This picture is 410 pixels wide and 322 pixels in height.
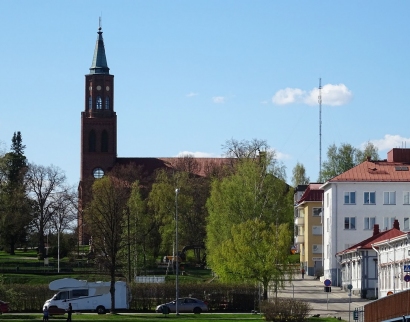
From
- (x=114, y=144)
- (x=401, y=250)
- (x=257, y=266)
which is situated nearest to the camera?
(x=401, y=250)

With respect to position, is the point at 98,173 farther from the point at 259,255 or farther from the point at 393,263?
the point at 393,263

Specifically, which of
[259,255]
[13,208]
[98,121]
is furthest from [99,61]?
[259,255]

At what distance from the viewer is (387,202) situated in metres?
97.4

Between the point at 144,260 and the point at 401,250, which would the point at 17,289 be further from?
the point at 144,260

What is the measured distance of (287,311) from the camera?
6225 cm

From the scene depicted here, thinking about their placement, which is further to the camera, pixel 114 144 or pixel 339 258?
pixel 114 144

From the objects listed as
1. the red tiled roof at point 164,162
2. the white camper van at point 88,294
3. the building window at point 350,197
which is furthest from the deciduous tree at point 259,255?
the red tiled roof at point 164,162

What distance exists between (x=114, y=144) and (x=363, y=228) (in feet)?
251

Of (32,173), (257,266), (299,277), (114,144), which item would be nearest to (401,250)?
(257,266)

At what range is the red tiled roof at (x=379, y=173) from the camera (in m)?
97.3

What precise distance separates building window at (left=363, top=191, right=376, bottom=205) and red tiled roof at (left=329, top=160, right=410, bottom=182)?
4.08 ft

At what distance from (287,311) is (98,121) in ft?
360

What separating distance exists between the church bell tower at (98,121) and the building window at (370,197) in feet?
244

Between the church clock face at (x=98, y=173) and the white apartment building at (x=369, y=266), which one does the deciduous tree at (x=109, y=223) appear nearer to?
the white apartment building at (x=369, y=266)
